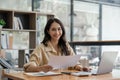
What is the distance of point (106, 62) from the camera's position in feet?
6.01

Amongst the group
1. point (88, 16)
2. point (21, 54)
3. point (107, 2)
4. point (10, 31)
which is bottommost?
point (21, 54)

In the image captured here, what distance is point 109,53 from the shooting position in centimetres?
185

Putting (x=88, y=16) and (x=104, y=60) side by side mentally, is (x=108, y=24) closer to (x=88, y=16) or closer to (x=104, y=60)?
(x=88, y=16)

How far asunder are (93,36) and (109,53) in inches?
174

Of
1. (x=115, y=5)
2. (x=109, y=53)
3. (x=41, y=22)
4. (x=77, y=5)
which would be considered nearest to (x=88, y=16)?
(x=77, y=5)

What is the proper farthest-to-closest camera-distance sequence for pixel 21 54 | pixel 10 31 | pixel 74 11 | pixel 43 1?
pixel 74 11, pixel 43 1, pixel 10 31, pixel 21 54

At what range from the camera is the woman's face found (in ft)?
7.63

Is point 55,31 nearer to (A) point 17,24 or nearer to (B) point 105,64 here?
(B) point 105,64

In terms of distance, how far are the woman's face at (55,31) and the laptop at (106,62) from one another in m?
0.64

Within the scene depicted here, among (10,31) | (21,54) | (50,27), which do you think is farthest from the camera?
(10,31)

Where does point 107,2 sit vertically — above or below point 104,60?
above

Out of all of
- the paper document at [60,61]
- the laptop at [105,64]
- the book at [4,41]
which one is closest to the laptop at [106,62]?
the laptop at [105,64]

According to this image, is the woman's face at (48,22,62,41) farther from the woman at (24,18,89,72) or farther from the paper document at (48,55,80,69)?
the paper document at (48,55,80,69)

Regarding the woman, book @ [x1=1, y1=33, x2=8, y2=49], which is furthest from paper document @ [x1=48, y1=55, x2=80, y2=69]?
book @ [x1=1, y1=33, x2=8, y2=49]
